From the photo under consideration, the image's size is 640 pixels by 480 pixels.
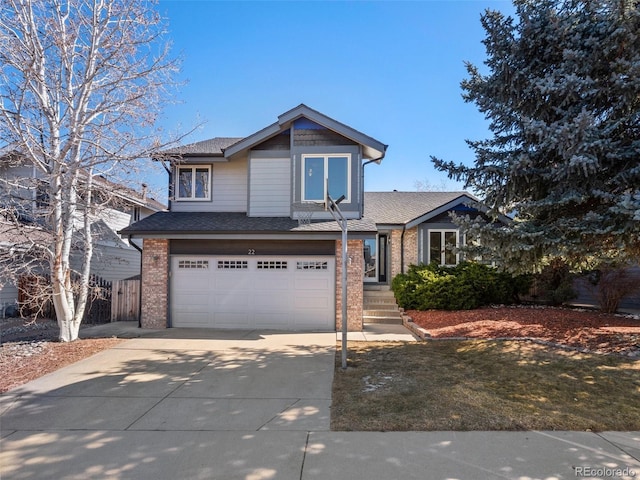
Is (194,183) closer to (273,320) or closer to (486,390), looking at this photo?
(273,320)

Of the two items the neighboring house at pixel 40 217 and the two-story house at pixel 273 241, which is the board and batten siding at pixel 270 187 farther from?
the neighboring house at pixel 40 217

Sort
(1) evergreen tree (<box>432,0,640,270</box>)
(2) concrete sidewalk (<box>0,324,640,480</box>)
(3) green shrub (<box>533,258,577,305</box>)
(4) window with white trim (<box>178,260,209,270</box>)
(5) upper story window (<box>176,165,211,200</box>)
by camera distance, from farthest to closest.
Answer: 1. (3) green shrub (<box>533,258,577,305</box>)
2. (5) upper story window (<box>176,165,211,200</box>)
3. (4) window with white trim (<box>178,260,209,270</box>)
4. (1) evergreen tree (<box>432,0,640,270</box>)
5. (2) concrete sidewalk (<box>0,324,640,480</box>)

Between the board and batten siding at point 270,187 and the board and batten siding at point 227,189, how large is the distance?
0.46 metres

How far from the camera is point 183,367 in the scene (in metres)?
6.54

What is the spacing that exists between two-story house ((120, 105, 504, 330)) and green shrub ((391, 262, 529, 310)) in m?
1.63

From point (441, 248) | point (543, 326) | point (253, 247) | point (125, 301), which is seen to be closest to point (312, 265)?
point (253, 247)

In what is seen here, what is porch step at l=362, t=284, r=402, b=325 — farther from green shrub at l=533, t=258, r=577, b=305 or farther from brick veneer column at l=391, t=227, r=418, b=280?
green shrub at l=533, t=258, r=577, b=305

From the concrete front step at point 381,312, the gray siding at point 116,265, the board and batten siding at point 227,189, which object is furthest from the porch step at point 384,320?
the gray siding at point 116,265

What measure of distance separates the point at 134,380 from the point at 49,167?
17.4 ft

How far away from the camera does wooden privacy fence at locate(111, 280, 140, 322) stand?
11.7 meters

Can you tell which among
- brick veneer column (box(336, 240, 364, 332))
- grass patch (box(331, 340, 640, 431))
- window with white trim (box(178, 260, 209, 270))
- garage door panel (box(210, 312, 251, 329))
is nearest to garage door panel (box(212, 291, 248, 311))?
garage door panel (box(210, 312, 251, 329))

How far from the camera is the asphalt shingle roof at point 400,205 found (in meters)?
14.8

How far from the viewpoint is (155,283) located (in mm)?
10453

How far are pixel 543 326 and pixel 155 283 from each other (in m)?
10.5
